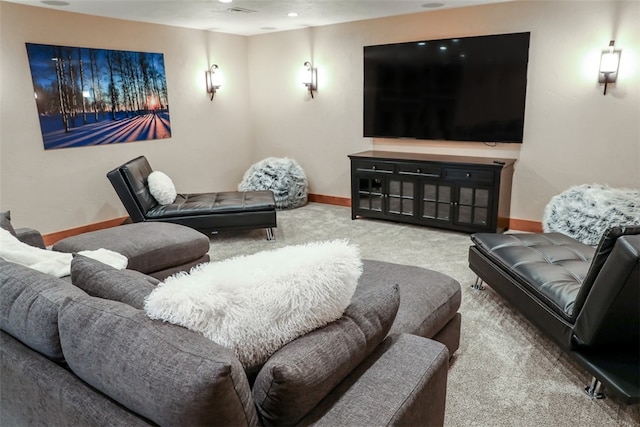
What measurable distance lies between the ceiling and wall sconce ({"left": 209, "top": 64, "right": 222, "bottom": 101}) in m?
0.58

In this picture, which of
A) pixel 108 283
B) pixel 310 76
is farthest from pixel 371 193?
pixel 108 283

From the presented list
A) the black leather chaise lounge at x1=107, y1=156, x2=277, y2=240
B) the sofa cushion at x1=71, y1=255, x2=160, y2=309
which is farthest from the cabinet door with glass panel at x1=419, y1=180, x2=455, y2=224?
the sofa cushion at x1=71, y1=255, x2=160, y2=309

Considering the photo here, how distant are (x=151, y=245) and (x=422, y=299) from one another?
1886 millimetres

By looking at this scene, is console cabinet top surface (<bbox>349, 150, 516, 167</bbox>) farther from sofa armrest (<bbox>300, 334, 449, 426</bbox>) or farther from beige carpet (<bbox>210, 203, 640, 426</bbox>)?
sofa armrest (<bbox>300, 334, 449, 426</bbox>)

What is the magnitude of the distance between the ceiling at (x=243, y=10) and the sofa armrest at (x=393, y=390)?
368cm

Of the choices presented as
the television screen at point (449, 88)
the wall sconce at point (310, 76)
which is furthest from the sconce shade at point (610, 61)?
the wall sconce at point (310, 76)

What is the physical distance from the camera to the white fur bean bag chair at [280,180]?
5566 millimetres

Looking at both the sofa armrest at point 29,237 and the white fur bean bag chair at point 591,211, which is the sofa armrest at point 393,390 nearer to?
the sofa armrest at point 29,237

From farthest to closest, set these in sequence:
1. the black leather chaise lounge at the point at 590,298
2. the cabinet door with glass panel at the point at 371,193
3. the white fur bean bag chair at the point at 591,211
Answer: the cabinet door with glass panel at the point at 371,193, the white fur bean bag chair at the point at 591,211, the black leather chaise lounge at the point at 590,298

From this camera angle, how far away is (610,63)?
382cm

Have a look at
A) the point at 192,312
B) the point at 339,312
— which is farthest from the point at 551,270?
the point at 192,312

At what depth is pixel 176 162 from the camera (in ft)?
18.0

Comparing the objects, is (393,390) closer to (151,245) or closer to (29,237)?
(151,245)

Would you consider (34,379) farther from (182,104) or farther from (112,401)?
(182,104)
